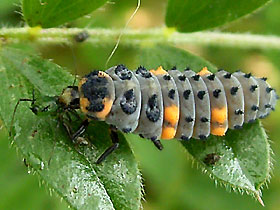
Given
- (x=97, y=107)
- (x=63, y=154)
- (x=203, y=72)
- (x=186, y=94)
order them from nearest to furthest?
1. (x=63, y=154)
2. (x=97, y=107)
3. (x=186, y=94)
4. (x=203, y=72)

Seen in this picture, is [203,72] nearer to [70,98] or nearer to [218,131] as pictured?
[218,131]

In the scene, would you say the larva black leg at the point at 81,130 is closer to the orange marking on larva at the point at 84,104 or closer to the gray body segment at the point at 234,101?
the orange marking on larva at the point at 84,104

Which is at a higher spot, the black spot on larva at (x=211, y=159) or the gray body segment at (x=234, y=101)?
the gray body segment at (x=234, y=101)

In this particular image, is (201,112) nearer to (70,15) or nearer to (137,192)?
(137,192)

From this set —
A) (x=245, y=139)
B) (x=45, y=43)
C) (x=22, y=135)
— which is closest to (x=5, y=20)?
(x=45, y=43)

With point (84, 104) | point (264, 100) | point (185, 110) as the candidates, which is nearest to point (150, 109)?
point (185, 110)

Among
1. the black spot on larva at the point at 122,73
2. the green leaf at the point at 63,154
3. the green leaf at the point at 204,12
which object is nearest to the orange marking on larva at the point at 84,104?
the green leaf at the point at 63,154

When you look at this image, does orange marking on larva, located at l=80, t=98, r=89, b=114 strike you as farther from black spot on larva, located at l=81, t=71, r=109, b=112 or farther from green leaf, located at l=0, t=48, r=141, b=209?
green leaf, located at l=0, t=48, r=141, b=209
